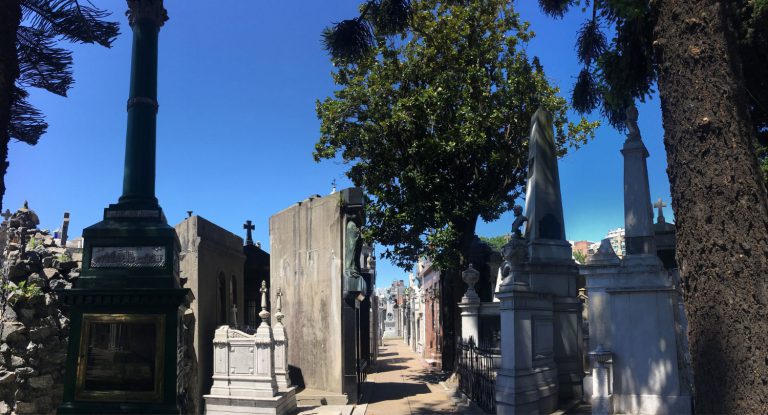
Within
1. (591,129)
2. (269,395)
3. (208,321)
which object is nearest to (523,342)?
(269,395)

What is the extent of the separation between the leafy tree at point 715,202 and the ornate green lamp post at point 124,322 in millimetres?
5158

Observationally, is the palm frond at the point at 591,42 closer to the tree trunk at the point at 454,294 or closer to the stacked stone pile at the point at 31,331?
the tree trunk at the point at 454,294

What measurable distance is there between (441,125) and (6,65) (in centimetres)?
1204

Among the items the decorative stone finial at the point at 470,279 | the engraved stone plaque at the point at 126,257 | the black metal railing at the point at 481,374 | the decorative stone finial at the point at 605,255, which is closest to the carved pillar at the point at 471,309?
the decorative stone finial at the point at 470,279

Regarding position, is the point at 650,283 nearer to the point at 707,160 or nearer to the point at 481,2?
the point at 707,160

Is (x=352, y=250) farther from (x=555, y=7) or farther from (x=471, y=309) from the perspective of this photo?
(x=555, y=7)

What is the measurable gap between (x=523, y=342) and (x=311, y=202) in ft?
22.0

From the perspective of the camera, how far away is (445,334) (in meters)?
19.3

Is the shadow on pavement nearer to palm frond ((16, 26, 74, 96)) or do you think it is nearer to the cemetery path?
the cemetery path

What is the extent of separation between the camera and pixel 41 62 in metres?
7.62

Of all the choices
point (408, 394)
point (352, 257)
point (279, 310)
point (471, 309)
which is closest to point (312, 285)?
point (279, 310)

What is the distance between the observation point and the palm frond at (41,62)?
23.5ft

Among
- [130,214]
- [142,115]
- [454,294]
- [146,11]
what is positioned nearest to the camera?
[130,214]

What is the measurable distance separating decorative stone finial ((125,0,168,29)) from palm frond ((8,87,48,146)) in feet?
6.20
